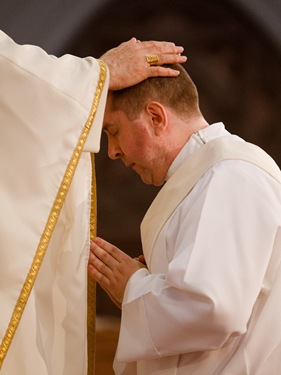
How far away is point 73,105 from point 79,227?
1.34ft

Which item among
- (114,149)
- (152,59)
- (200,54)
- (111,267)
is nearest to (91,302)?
(111,267)

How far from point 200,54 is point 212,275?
374 cm

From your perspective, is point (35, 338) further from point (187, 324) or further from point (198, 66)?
point (198, 66)

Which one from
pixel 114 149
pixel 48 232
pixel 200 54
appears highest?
pixel 114 149

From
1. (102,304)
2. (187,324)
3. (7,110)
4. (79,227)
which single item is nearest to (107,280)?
(79,227)

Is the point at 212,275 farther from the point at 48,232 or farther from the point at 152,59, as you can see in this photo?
the point at 152,59

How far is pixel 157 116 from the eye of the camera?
2875 mm

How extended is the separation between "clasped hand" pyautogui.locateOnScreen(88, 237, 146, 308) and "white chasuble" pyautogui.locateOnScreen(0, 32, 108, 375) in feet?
Answer: 0.16

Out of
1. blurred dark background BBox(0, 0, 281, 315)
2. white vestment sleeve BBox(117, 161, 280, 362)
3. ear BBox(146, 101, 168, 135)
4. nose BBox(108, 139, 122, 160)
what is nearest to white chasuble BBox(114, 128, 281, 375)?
white vestment sleeve BBox(117, 161, 280, 362)

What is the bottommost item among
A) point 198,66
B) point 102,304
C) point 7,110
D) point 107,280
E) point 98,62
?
point 102,304

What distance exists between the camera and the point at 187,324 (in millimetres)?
2543

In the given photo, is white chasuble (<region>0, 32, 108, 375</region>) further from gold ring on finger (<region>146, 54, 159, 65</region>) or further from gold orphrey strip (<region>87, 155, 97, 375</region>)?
gold ring on finger (<region>146, 54, 159, 65</region>)

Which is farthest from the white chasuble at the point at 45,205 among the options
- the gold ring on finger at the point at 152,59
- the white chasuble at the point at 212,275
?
the white chasuble at the point at 212,275

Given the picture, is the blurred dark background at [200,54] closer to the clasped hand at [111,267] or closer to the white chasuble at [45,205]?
the white chasuble at [45,205]
